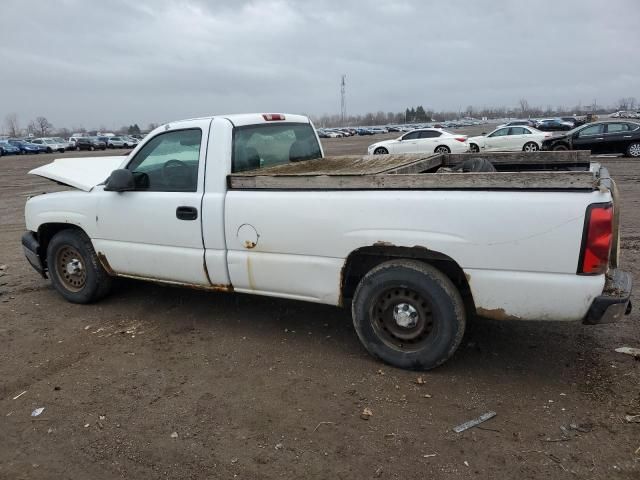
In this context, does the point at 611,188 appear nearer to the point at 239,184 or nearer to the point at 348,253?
the point at 348,253

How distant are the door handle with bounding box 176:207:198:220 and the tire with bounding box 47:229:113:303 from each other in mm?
1353

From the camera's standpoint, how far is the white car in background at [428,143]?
22031 millimetres

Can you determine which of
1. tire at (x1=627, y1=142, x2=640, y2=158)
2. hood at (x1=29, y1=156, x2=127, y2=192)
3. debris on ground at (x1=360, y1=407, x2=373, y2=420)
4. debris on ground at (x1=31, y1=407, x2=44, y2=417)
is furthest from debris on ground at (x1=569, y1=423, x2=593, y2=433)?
tire at (x1=627, y1=142, x2=640, y2=158)

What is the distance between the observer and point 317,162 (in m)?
5.08

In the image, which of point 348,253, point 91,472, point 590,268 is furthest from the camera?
point 348,253

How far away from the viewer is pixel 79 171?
543 cm

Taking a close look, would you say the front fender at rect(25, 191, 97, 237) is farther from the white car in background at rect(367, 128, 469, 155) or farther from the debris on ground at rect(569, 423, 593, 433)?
the white car in background at rect(367, 128, 469, 155)

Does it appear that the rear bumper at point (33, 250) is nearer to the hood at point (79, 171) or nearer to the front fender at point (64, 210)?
the front fender at point (64, 210)

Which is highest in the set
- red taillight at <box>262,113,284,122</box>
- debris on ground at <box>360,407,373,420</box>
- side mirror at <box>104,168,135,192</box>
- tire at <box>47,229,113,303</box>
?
red taillight at <box>262,113,284,122</box>

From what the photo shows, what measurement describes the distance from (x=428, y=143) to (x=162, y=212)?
63.0ft

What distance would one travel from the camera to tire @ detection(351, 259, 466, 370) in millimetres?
3543

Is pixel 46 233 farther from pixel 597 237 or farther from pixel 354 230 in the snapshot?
pixel 597 237

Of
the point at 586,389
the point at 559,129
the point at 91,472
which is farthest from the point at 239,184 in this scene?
the point at 559,129

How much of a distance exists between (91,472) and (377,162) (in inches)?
129
